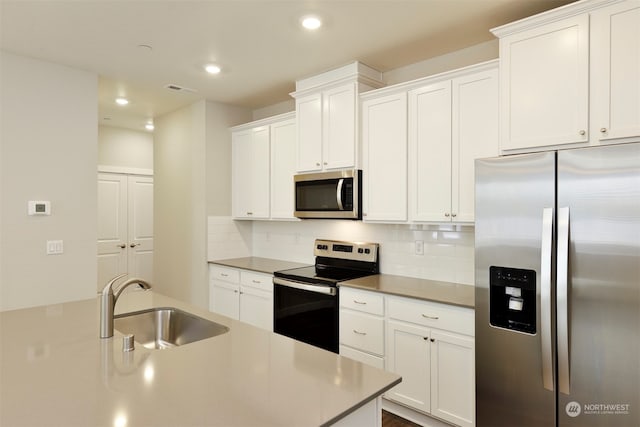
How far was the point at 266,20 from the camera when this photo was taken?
8.15 feet

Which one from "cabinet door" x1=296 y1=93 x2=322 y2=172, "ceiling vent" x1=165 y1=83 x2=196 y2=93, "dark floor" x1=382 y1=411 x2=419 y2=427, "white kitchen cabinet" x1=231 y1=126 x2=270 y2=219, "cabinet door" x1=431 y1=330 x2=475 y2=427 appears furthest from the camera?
"white kitchen cabinet" x1=231 y1=126 x2=270 y2=219

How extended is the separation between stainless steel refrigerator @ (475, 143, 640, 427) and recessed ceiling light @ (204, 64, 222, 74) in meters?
2.30

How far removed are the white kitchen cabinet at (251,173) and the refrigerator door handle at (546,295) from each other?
270 cm

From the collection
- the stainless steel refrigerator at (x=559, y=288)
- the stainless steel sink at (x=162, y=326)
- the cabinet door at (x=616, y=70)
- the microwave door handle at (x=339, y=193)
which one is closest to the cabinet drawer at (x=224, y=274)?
the microwave door handle at (x=339, y=193)

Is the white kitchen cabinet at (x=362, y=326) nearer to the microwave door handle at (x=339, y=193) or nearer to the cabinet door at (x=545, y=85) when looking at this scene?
the microwave door handle at (x=339, y=193)

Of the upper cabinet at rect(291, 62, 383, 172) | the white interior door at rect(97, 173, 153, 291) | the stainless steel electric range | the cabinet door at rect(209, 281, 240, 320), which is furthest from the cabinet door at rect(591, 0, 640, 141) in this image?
the white interior door at rect(97, 173, 153, 291)

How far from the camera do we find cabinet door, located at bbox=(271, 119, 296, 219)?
149 inches

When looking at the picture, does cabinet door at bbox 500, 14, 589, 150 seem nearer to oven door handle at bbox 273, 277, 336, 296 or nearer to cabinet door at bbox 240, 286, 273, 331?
oven door handle at bbox 273, 277, 336, 296

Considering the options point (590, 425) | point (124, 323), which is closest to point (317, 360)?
point (124, 323)

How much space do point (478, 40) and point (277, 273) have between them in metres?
2.42

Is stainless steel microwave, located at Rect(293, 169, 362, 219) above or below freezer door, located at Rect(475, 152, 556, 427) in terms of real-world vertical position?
above

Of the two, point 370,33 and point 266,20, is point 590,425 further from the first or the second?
point 266,20

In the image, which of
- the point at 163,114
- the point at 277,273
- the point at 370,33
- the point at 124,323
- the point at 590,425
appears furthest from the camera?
the point at 163,114

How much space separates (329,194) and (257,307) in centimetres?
132
